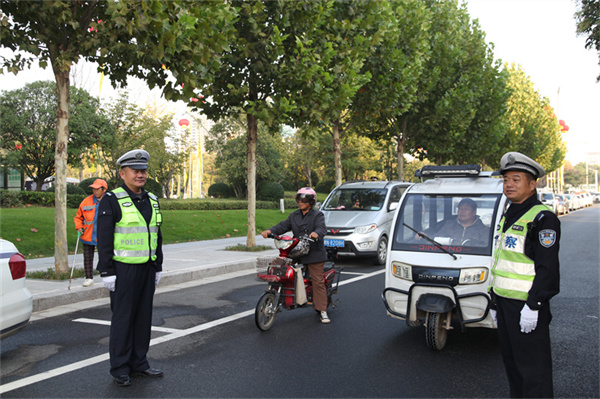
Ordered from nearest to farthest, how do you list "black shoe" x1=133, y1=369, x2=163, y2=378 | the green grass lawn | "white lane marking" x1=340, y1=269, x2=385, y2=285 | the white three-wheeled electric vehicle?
"black shoe" x1=133, y1=369, x2=163, y2=378
the white three-wheeled electric vehicle
"white lane marking" x1=340, y1=269, x2=385, y2=285
the green grass lawn

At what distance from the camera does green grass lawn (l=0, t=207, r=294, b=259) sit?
13.6 metres

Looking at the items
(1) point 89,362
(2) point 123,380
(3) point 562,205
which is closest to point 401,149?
(1) point 89,362

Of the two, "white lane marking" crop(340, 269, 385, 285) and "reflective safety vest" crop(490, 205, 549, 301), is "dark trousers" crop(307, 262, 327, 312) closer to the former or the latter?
"white lane marking" crop(340, 269, 385, 285)

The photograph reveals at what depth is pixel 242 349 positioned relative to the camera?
17.9ft

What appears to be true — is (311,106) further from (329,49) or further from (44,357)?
(44,357)

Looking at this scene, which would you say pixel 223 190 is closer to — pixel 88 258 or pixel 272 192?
pixel 272 192

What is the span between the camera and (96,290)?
827 cm

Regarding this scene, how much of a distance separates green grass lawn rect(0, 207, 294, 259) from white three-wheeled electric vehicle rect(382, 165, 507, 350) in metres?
10.4

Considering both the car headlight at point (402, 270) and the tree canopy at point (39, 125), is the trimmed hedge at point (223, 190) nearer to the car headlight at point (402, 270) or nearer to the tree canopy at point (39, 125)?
the tree canopy at point (39, 125)

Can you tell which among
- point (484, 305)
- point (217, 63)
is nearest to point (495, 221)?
point (484, 305)

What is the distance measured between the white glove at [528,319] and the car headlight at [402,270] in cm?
222

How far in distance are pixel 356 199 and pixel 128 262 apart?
30.2 feet

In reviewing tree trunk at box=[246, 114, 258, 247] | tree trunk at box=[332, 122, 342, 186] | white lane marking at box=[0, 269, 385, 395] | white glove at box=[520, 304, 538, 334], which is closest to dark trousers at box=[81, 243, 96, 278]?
white lane marking at box=[0, 269, 385, 395]

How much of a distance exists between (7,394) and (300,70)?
34.7ft
